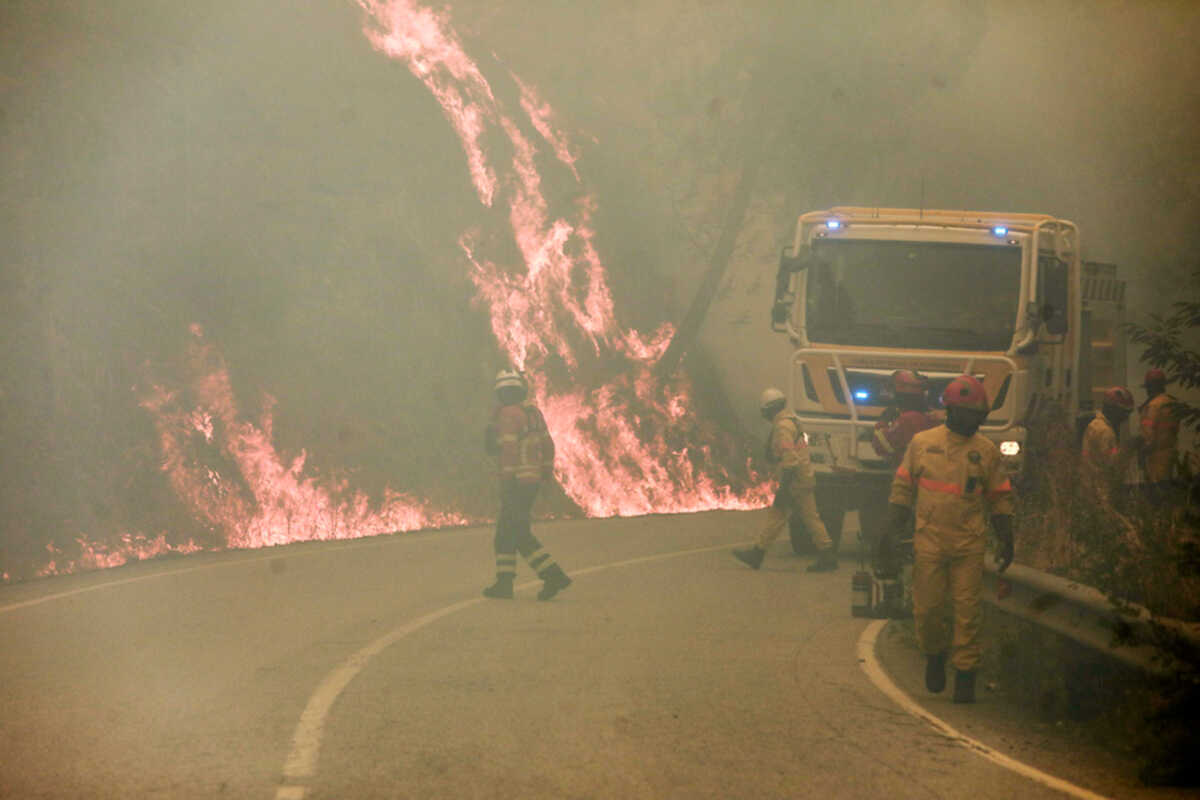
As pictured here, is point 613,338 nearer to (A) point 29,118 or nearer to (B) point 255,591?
(A) point 29,118

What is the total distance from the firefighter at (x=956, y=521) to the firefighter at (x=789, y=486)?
269 inches

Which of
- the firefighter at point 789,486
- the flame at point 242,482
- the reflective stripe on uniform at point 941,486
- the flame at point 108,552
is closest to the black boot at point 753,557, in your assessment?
the firefighter at point 789,486

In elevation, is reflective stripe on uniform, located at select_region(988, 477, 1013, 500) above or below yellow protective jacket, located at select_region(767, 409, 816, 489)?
above

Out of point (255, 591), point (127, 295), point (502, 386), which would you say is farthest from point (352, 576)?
point (127, 295)

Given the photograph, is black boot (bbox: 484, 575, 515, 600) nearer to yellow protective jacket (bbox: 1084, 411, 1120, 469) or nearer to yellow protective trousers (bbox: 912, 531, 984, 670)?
yellow protective trousers (bbox: 912, 531, 984, 670)

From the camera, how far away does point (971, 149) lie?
119ft

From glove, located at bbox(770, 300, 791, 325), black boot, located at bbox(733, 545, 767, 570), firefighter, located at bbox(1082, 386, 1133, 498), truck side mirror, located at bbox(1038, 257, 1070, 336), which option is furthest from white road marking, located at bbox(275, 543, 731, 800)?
truck side mirror, located at bbox(1038, 257, 1070, 336)

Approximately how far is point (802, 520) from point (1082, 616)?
815cm

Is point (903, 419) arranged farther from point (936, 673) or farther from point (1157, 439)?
point (1157, 439)

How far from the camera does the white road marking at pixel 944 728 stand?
706 cm

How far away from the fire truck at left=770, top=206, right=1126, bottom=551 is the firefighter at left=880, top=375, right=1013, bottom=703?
729 cm

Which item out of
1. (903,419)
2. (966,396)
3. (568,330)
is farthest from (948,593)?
(568,330)

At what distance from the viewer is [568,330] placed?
1217 inches

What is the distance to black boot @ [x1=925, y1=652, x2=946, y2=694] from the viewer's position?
372 inches
